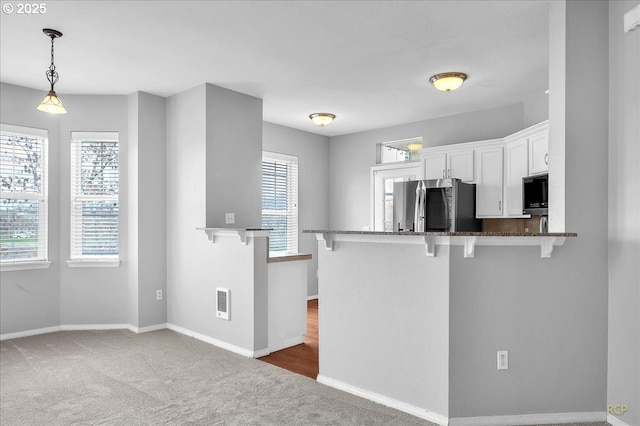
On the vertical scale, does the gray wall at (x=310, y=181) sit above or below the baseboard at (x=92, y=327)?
above

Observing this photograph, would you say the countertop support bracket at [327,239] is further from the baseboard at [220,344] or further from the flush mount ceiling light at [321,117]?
the flush mount ceiling light at [321,117]

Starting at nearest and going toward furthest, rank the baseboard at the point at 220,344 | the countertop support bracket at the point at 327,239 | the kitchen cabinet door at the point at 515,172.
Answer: the countertop support bracket at the point at 327,239 < the baseboard at the point at 220,344 < the kitchen cabinet door at the point at 515,172

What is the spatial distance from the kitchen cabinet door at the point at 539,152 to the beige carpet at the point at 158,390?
9.23 feet

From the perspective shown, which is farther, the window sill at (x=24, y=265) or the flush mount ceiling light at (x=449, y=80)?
the window sill at (x=24, y=265)

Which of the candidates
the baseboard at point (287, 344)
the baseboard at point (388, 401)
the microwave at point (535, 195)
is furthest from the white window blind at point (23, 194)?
the microwave at point (535, 195)

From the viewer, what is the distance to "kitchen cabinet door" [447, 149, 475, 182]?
512 centimetres

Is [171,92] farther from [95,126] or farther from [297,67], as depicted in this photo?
[297,67]

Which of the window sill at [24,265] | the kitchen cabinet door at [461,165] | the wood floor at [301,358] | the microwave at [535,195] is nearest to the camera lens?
the wood floor at [301,358]

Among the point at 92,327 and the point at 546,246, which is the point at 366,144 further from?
the point at 92,327

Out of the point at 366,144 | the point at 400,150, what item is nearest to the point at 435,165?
the point at 400,150

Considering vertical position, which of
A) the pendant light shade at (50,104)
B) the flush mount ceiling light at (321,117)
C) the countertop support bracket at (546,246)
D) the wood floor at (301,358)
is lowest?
the wood floor at (301,358)

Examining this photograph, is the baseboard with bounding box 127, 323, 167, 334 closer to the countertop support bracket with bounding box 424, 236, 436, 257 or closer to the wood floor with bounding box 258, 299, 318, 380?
the wood floor with bounding box 258, 299, 318, 380

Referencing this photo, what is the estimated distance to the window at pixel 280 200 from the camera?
20.2 feet

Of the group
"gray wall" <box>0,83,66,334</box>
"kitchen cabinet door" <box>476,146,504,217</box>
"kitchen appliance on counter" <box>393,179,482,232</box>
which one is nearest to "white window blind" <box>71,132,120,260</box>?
"gray wall" <box>0,83,66,334</box>
